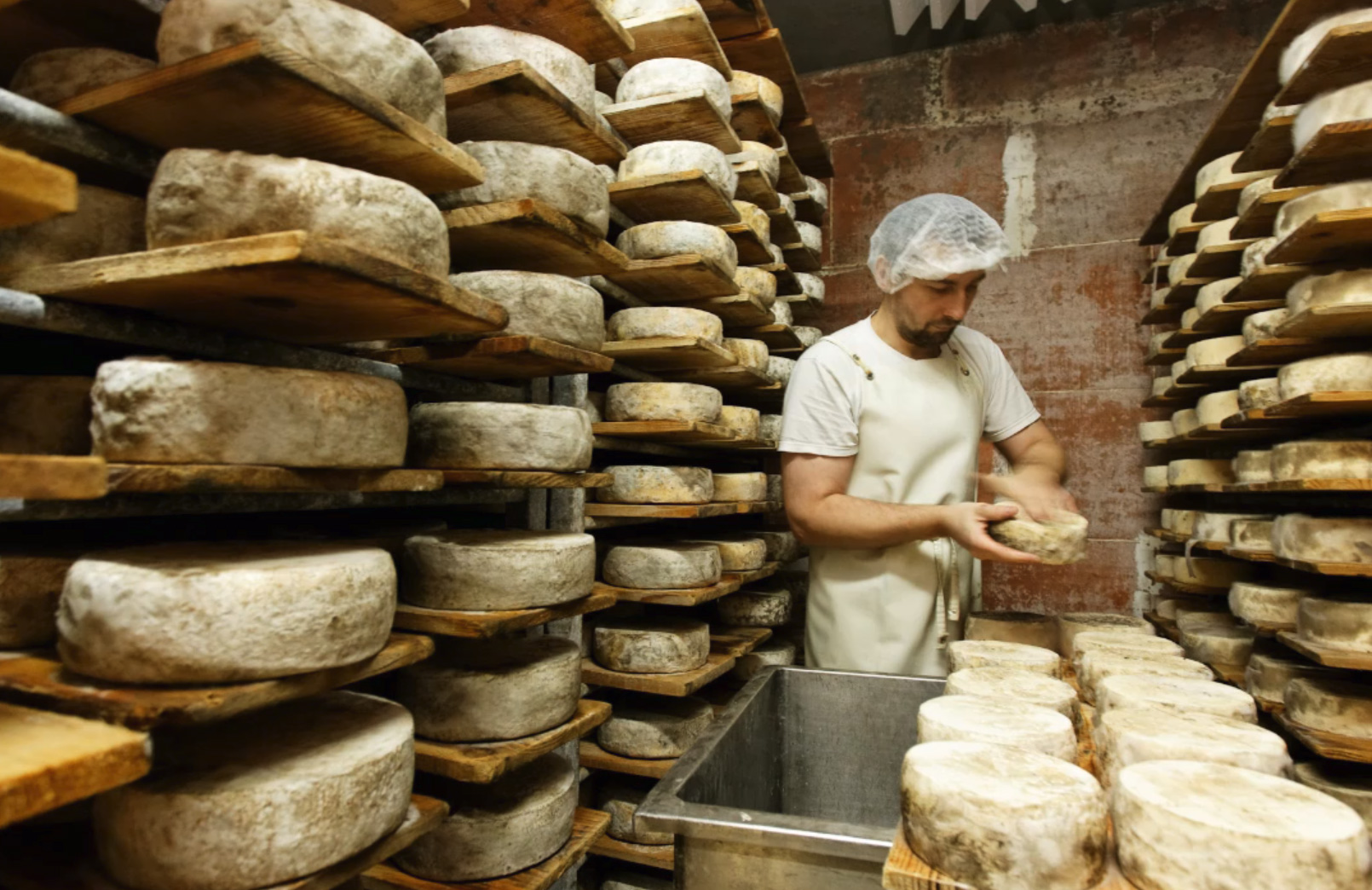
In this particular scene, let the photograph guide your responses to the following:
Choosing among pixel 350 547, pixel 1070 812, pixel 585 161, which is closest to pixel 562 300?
pixel 585 161

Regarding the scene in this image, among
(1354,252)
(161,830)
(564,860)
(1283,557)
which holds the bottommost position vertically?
(564,860)

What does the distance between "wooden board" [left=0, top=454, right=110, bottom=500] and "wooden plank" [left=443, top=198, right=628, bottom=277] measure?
38.1 inches

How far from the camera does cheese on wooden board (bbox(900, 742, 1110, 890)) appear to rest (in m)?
1.04

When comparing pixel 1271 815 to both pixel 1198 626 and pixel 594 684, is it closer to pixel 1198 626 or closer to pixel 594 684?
pixel 594 684

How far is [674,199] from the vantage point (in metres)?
2.84

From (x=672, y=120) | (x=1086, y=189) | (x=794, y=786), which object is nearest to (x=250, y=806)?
(x=794, y=786)

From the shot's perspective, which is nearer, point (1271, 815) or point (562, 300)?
point (1271, 815)

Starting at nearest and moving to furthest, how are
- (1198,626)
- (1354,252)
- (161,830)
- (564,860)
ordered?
(161,830) → (564,860) → (1354,252) → (1198,626)

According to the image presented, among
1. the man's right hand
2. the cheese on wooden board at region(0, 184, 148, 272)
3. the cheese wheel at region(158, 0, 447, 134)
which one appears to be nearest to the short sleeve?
the man's right hand

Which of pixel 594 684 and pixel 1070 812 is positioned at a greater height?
pixel 1070 812

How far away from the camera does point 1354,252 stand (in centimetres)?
228

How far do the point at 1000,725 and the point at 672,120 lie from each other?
2338 mm

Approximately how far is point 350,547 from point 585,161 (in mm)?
1109

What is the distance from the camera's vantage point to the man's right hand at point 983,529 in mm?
2074
